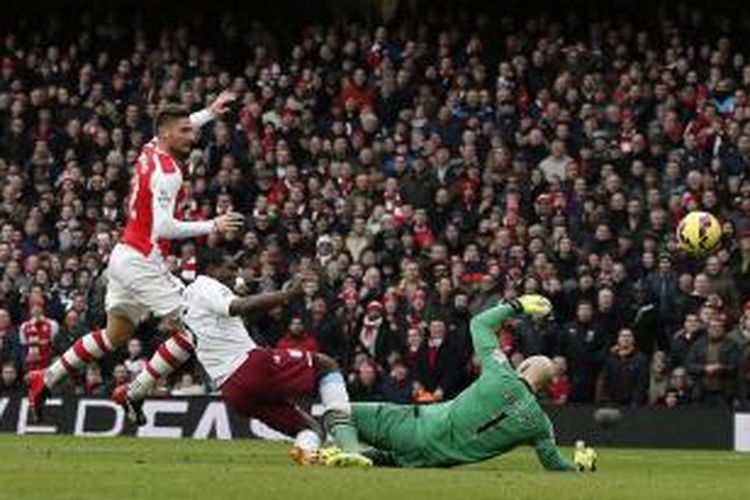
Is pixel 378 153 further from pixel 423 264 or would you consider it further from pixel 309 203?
pixel 423 264

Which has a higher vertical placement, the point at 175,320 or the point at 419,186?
the point at 419,186

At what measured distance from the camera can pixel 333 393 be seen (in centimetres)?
1684

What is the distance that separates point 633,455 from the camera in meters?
21.5

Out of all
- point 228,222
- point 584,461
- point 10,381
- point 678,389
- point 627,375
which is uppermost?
point 228,222

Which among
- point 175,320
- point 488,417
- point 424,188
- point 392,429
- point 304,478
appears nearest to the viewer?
point 304,478

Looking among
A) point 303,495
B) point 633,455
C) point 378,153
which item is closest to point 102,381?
point 378,153

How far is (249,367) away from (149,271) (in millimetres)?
1980

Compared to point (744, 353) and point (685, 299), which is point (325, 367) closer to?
point (744, 353)

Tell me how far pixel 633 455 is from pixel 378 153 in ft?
33.6

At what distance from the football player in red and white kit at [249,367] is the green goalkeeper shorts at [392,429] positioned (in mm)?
363

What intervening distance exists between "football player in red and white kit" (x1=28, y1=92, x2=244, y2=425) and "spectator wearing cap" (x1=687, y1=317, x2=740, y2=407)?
6982 mm

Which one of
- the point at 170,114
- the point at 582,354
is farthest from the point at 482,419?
the point at 582,354

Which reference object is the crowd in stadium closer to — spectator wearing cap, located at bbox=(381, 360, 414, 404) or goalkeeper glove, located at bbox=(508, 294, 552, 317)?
spectator wearing cap, located at bbox=(381, 360, 414, 404)

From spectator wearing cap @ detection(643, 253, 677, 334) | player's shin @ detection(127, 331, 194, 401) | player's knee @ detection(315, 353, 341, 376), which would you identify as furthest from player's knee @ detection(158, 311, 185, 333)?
spectator wearing cap @ detection(643, 253, 677, 334)
